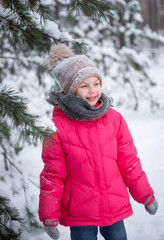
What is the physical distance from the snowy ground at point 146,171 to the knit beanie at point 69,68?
63.7 inches

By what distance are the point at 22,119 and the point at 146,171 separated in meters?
2.71

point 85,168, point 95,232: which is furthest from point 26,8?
point 95,232

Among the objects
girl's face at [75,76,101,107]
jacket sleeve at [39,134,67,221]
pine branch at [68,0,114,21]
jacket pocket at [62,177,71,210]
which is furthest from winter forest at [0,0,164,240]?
jacket pocket at [62,177,71,210]

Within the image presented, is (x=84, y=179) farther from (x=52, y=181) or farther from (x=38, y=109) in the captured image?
(x=38, y=109)

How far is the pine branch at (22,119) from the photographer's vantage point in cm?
118

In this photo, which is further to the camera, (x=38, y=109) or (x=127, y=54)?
(x=127, y=54)

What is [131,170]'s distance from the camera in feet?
5.47

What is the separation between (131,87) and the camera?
6.28 meters

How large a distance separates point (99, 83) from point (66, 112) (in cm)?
43

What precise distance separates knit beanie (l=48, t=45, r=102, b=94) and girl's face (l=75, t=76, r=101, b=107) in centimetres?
4

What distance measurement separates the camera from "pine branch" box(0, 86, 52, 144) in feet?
3.87

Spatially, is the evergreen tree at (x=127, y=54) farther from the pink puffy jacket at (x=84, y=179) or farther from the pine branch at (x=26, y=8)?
the pink puffy jacket at (x=84, y=179)

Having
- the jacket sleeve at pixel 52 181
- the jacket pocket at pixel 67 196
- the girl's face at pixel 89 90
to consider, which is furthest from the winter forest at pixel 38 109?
the jacket pocket at pixel 67 196

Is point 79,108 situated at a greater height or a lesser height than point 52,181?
greater
